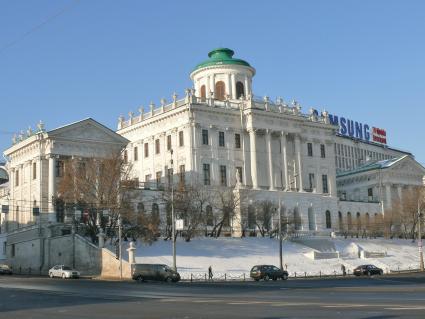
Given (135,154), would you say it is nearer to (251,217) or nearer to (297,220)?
(251,217)

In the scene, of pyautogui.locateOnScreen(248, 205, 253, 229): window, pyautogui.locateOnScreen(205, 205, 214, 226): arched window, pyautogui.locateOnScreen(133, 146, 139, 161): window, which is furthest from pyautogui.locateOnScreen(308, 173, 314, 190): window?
pyautogui.locateOnScreen(133, 146, 139, 161): window

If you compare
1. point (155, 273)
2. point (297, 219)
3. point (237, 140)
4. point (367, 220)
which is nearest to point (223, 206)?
point (297, 219)

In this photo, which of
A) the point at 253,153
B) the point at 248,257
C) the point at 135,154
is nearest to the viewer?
the point at 248,257

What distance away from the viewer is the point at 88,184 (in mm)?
69500

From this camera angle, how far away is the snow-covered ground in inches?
2534

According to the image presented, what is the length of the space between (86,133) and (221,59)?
96.1 ft

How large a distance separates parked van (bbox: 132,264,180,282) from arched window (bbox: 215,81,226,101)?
163 feet

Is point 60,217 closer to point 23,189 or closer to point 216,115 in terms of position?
point 23,189

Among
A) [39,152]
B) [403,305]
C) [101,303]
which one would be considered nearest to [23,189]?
[39,152]

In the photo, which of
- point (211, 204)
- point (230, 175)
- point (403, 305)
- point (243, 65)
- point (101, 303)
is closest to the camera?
point (403, 305)

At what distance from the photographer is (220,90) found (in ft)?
330

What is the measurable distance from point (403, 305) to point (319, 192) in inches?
3093

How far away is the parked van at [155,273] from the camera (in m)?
52.6

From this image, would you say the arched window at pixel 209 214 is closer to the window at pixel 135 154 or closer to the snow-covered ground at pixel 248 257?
the snow-covered ground at pixel 248 257
